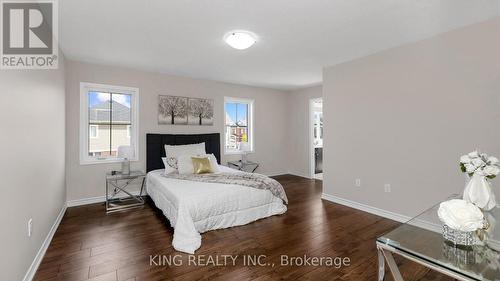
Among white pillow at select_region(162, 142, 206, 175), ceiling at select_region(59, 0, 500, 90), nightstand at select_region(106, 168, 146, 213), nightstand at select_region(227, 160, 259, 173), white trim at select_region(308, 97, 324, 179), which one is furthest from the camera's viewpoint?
white trim at select_region(308, 97, 324, 179)

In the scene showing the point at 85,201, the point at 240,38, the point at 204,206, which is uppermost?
the point at 240,38

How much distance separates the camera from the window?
5441 millimetres

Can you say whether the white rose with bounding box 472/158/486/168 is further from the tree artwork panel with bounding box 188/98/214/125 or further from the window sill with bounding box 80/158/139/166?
the window sill with bounding box 80/158/139/166

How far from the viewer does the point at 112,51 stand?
10.7 feet

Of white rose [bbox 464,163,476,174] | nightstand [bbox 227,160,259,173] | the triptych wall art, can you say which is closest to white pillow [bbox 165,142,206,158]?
the triptych wall art

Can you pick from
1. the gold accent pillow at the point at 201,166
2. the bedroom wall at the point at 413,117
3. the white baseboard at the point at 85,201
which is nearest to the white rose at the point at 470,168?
the bedroom wall at the point at 413,117

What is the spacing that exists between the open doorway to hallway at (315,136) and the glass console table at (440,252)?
4339mm

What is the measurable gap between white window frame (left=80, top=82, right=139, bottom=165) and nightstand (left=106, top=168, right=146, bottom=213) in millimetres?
355

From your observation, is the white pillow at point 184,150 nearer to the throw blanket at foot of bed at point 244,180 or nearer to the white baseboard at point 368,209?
the throw blanket at foot of bed at point 244,180

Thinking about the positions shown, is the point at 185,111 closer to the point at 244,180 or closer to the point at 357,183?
the point at 244,180

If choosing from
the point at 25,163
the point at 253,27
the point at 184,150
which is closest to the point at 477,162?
the point at 253,27

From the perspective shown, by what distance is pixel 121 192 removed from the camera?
4125 millimetres

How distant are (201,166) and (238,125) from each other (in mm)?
2119

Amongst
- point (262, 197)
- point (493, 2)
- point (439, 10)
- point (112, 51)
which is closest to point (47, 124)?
point (112, 51)
